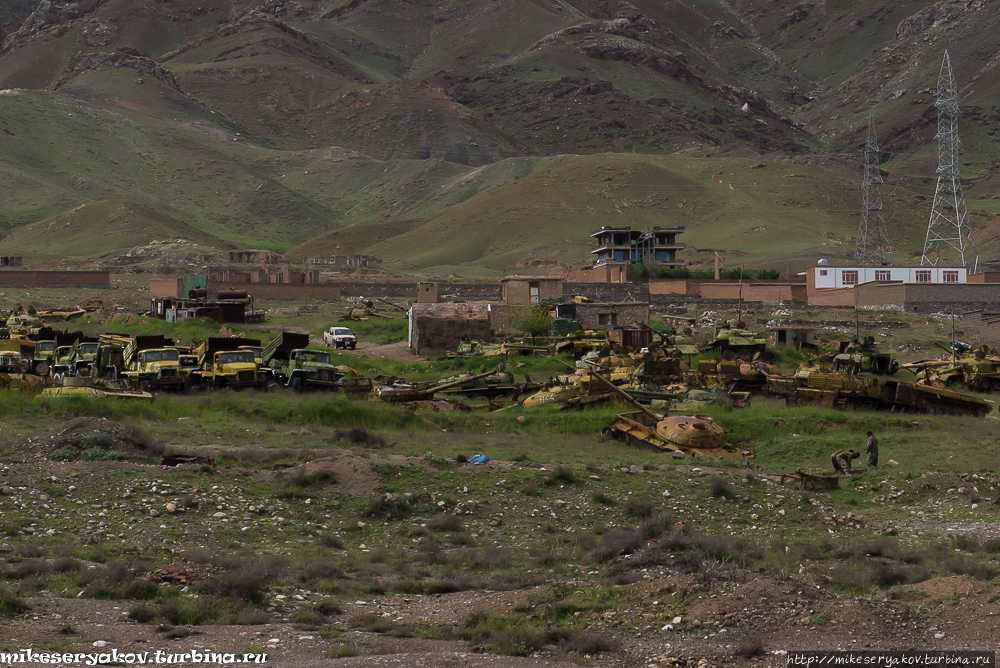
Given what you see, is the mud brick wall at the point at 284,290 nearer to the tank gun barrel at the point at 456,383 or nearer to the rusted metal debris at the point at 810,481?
the tank gun barrel at the point at 456,383

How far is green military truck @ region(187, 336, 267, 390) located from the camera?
98.0 feet

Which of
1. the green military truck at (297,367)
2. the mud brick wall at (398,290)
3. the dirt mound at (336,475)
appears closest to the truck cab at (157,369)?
the green military truck at (297,367)

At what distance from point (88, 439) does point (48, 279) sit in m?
64.2

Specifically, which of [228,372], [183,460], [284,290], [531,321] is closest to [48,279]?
[284,290]

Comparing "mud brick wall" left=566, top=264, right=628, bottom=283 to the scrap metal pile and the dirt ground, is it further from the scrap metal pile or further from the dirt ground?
the dirt ground

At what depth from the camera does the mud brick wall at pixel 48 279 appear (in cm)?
7650

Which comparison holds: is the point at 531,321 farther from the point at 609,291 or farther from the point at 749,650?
the point at 749,650

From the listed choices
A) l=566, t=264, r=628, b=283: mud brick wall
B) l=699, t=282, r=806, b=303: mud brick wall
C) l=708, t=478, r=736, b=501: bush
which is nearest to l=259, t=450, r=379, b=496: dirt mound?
l=708, t=478, r=736, b=501: bush

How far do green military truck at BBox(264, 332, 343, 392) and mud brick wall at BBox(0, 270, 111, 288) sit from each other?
158 ft

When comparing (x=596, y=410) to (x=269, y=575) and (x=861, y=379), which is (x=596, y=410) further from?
(x=269, y=575)

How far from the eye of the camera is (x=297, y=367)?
3122 centimetres

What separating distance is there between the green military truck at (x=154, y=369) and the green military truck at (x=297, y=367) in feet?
9.16

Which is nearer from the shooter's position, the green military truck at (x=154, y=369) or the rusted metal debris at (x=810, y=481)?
the rusted metal debris at (x=810, y=481)

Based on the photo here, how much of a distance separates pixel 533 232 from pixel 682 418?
110915mm
